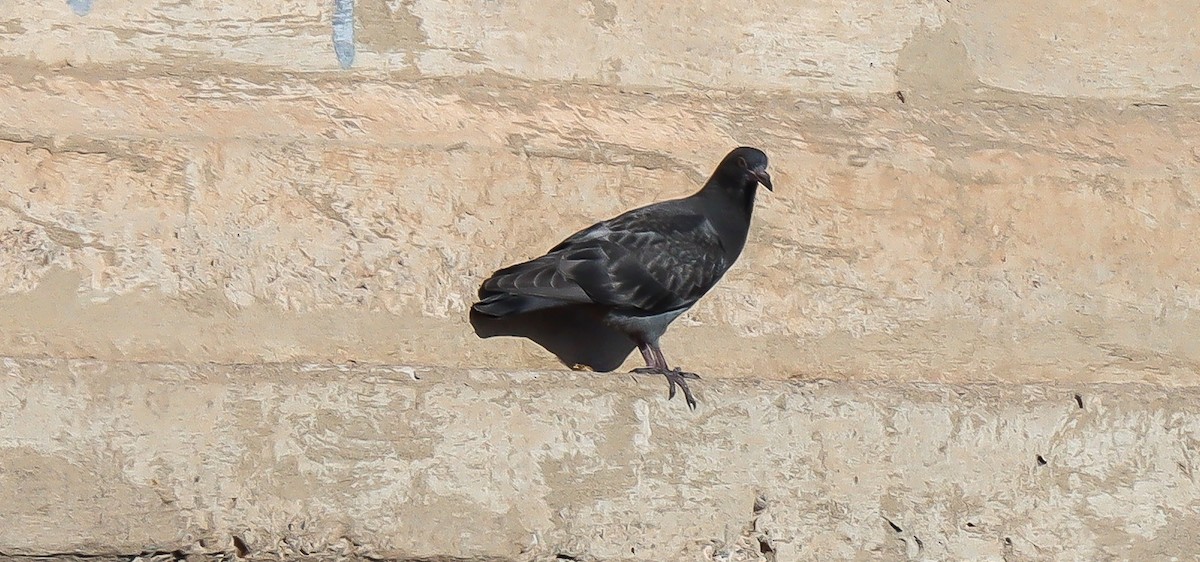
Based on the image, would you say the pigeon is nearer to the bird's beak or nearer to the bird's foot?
the bird's beak

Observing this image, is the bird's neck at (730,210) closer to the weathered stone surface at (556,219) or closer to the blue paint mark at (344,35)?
the weathered stone surface at (556,219)

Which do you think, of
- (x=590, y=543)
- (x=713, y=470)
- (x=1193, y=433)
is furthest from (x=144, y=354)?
(x=1193, y=433)

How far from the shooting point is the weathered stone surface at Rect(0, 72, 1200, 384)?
11.0 ft

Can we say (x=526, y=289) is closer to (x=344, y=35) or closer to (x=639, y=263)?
(x=639, y=263)

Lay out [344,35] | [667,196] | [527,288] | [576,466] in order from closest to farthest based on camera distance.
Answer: [576,466], [527,288], [344,35], [667,196]

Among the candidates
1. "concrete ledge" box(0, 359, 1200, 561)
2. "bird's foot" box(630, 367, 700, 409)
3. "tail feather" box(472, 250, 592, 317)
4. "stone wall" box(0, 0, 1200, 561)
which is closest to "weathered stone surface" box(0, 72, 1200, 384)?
"stone wall" box(0, 0, 1200, 561)

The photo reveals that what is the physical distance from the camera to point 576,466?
2969 mm

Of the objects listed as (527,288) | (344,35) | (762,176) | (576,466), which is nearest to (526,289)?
(527,288)

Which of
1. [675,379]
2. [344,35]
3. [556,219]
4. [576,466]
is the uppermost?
[344,35]

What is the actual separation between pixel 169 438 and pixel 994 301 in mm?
2174

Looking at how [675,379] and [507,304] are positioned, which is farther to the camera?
[507,304]

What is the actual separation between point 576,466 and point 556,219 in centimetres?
88

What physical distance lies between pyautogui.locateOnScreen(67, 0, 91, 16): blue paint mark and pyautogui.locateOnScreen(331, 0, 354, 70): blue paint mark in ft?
2.07

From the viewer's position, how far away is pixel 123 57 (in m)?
3.54
